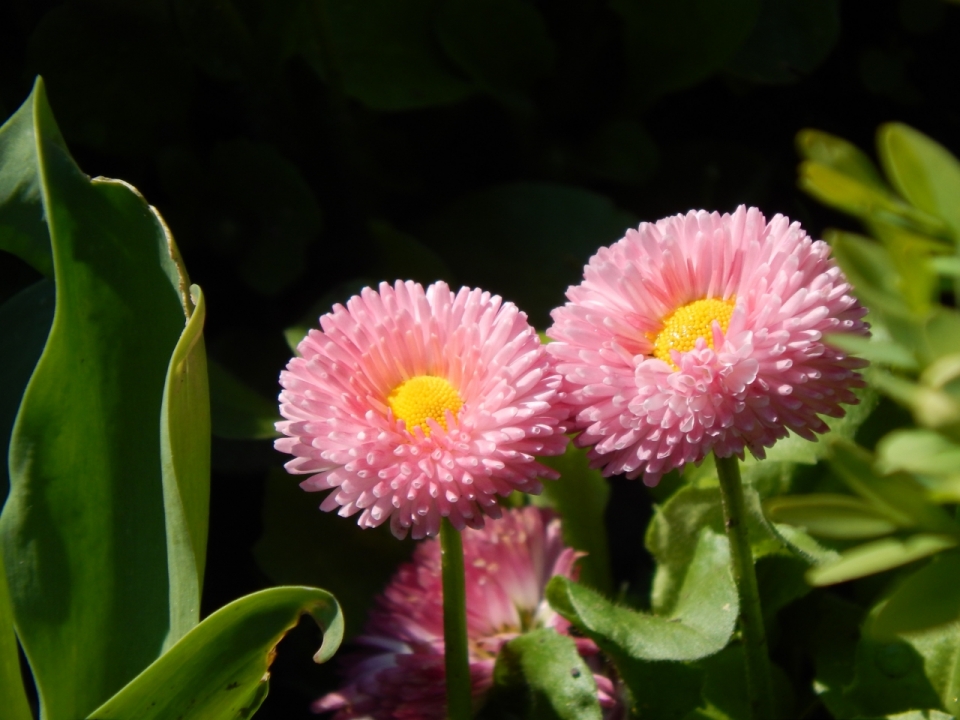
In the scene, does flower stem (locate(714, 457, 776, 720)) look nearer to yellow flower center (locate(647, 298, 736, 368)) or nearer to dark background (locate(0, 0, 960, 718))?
yellow flower center (locate(647, 298, 736, 368))

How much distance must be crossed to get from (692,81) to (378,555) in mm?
610

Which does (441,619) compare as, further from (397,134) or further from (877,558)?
(397,134)

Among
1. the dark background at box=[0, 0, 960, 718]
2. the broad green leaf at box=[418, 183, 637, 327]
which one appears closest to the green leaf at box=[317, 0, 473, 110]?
the dark background at box=[0, 0, 960, 718]

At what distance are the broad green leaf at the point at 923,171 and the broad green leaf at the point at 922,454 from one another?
0.25 ft

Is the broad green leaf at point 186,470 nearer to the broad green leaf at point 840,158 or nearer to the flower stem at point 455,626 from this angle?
the flower stem at point 455,626

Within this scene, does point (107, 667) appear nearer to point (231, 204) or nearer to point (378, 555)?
point (378, 555)

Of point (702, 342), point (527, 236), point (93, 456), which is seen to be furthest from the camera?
point (527, 236)

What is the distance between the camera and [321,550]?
0.89 meters

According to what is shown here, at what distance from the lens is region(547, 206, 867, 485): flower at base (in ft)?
1.60

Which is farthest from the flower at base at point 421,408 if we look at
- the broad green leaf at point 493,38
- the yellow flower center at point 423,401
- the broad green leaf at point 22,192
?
the broad green leaf at point 493,38

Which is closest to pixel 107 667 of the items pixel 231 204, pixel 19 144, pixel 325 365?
pixel 325 365

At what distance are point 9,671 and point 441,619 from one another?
0.29m

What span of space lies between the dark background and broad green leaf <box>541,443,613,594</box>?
14 cm

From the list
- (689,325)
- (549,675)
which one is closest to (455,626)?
(549,675)
